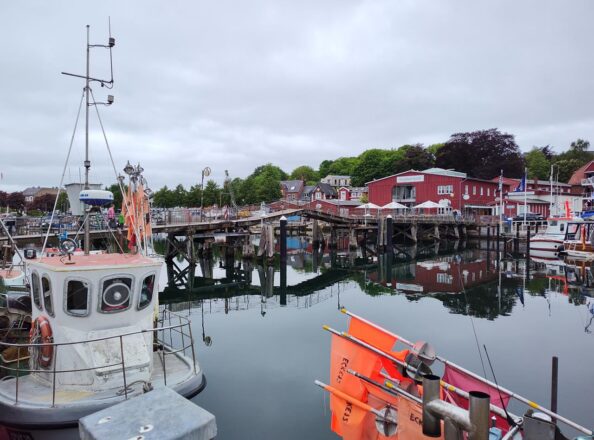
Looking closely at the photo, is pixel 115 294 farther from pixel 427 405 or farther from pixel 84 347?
pixel 427 405

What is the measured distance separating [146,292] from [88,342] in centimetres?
149

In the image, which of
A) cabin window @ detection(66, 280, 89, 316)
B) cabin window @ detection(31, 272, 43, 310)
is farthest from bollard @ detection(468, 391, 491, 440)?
cabin window @ detection(31, 272, 43, 310)

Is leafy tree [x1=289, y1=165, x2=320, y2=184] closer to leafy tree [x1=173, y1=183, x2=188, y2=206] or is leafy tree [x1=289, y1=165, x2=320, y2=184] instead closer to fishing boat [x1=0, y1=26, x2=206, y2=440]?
leafy tree [x1=173, y1=183, x2=188, y2=206]

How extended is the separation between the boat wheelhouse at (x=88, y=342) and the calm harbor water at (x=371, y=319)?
2992mm

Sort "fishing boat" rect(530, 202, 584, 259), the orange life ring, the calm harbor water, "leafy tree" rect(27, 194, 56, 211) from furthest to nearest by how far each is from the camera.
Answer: "leafy tree" rect(27, 194, 56, 211) → "fishing boat" rect(530, 202, 584, 259) → the calm harbor water → the orange life ring

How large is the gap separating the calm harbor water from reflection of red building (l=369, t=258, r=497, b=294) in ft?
0.44

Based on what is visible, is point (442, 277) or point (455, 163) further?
point (455, 163)

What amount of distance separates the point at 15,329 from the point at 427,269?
31.7m

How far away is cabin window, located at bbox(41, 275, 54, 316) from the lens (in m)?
8.54

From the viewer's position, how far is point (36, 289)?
9281mm

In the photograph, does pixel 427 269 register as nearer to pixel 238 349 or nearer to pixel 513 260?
pixel 513 260

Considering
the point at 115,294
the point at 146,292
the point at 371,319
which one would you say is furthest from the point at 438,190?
the point at 115,294

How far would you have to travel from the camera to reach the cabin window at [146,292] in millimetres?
8938

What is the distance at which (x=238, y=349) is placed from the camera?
15.7 m
